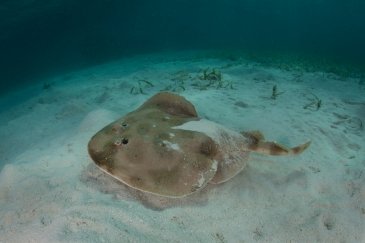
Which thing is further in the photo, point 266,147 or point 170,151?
point 266,147

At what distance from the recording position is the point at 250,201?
318 centimetres

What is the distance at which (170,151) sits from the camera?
2.90 metres

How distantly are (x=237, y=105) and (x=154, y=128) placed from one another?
9.65 ft

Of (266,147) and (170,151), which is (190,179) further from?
(266,147)

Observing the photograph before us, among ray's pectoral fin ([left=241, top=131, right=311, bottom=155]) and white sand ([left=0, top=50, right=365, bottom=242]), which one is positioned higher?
ray's pectoral fin ([left=241, top=131, right=311, bottom=155])

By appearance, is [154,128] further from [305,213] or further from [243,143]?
[305,213]

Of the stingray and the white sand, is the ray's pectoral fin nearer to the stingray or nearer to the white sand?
the stingray

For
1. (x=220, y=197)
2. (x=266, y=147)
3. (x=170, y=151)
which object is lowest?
(x=220, y=197)

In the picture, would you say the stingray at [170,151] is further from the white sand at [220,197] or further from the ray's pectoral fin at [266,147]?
the white sand at [220,197]

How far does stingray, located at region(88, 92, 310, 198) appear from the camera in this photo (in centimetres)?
267

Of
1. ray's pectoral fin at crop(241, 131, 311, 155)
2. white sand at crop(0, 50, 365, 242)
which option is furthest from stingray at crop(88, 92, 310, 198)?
white sand at crop(0, 50, 365, 242)

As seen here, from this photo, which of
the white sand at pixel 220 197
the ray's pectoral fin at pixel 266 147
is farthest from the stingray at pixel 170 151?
the white sand at pixel 220 197

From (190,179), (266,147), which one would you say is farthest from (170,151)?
(266,147)

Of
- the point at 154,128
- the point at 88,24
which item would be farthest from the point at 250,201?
the point at 88,24
